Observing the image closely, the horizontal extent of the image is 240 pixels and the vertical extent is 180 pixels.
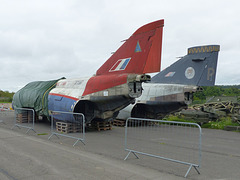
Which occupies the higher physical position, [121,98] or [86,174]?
[121,98]

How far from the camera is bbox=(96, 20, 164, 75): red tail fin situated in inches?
417

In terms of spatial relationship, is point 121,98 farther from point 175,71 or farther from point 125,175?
point 175,71

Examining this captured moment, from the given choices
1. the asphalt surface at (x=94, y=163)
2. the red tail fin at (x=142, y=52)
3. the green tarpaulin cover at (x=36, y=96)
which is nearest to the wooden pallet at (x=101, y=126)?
the green tarpaulin cover at (x=36, y=96)

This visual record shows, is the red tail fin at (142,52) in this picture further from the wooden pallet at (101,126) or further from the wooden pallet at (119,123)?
the wooden pallet at (119,123)

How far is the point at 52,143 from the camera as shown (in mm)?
9141

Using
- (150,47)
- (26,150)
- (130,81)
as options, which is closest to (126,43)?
(150,47)

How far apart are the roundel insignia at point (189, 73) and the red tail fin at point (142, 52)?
5050 millimetres

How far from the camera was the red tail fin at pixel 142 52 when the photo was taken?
10.6 metres

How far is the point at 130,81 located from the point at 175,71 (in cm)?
697

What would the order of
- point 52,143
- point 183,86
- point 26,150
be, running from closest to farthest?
1. point 26,150
2. point 52,143
3. point 183,86

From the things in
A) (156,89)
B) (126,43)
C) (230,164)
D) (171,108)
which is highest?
(126,43)

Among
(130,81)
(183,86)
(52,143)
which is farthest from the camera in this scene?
(183,86)

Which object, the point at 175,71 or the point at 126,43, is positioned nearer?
the point at 126,43

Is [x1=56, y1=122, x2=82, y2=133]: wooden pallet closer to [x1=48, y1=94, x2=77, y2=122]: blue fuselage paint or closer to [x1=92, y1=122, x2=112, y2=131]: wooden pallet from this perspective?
[x1=48, y1=94, x2=77, y2=122]: blue fuselage paint
